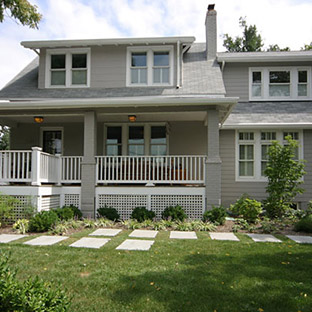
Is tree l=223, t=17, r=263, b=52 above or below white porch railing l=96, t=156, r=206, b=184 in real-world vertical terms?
above

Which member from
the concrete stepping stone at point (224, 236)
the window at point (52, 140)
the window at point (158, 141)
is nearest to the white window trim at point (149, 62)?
the window at point (158, 141)

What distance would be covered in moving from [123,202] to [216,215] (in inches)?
111

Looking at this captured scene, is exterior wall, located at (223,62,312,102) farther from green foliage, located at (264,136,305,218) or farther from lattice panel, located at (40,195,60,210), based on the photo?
lattice panel, located at (40,195,60,210)

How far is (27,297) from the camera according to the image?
2.43m

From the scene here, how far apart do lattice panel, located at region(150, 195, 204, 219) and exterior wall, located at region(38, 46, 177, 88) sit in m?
4.50

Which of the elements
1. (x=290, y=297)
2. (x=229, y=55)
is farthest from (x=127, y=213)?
(x=229, y=55)

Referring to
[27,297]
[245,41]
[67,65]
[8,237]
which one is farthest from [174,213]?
[245,41]

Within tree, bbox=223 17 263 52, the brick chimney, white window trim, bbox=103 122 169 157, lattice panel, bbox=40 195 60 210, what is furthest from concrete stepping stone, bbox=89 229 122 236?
tree, bbox=223 17 263 52

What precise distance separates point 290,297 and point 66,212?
20.7 ft

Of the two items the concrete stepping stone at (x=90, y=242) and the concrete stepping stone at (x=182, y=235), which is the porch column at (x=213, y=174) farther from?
the concrete stepping stone at (x=90, y=242)

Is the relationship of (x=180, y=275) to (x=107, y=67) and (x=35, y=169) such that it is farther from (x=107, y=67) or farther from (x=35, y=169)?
(x=107, y=67)

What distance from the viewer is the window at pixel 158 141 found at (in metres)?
11.7

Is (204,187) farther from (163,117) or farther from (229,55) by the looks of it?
(229,55)

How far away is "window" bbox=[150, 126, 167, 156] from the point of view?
459 inches
